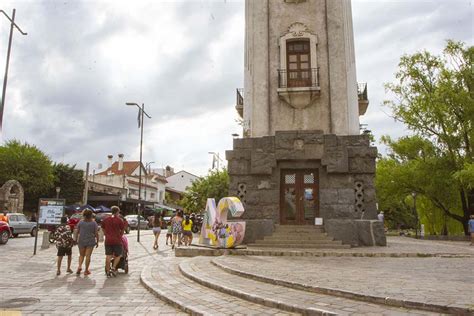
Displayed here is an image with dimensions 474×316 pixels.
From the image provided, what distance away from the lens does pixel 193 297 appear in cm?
720

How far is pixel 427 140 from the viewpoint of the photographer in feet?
89.9

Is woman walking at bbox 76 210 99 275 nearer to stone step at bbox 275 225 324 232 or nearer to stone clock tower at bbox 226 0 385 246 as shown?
stone clock tower at bbox 226 0 385 246

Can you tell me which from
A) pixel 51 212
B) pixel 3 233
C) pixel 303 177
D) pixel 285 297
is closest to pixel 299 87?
pixel 303 177

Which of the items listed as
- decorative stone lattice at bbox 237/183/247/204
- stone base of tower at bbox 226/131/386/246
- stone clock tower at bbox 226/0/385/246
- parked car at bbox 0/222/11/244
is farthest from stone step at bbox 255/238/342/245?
parked car at bbox 0/222/11/244

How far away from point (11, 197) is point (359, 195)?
86.8ft

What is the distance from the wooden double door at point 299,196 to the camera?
16.8m

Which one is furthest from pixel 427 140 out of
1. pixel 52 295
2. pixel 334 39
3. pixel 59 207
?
pixel 52 295

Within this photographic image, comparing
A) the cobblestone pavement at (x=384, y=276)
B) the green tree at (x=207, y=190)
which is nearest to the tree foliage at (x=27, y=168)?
the green tree at (x=207, y=190)

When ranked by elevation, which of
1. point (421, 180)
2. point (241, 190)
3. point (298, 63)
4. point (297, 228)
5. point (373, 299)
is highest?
point (298, 63)

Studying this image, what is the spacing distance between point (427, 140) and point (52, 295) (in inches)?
1025

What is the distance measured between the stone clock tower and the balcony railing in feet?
0.15

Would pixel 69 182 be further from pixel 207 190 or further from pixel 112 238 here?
pixel 112 238

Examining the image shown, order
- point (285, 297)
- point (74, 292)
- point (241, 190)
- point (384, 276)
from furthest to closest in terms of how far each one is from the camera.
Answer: point (241, 190), point (74, 292), point (384, 276), point (285, 297)

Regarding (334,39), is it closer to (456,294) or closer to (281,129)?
(281,129)
